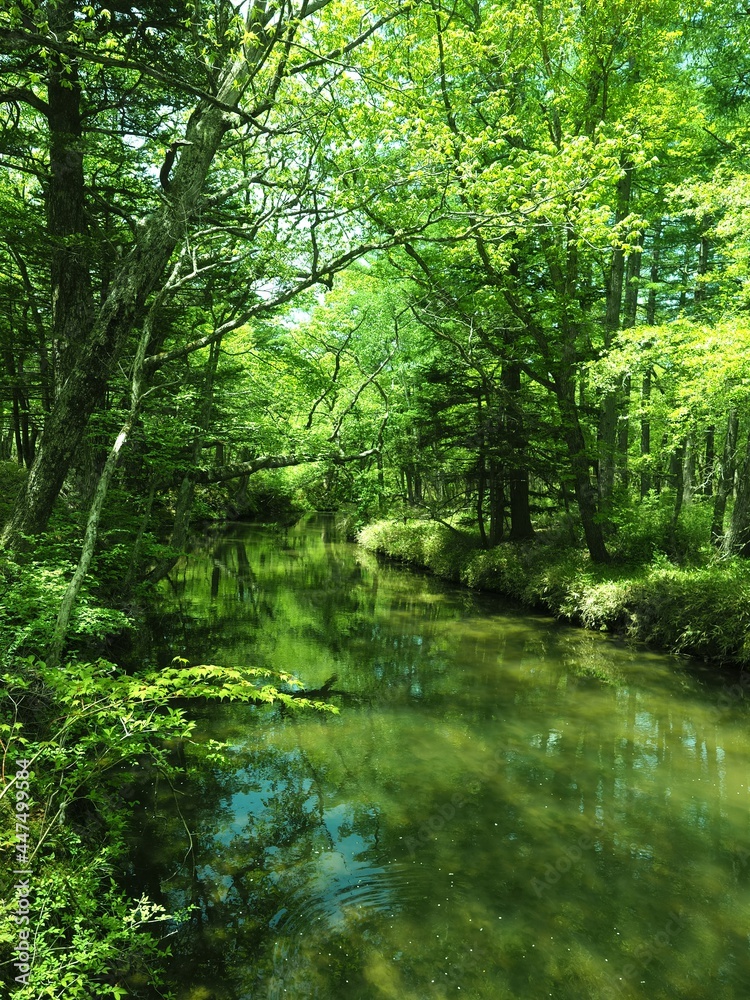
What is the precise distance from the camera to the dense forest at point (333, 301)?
4.50 meters

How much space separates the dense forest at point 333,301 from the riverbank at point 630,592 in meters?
0.07

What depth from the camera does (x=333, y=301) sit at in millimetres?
19656

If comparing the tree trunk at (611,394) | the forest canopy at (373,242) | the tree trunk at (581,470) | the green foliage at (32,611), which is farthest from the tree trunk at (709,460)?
the green foliage at (32,611)

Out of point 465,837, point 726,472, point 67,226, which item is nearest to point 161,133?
point 67,226

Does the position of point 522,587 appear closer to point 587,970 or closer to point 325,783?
point 325,783

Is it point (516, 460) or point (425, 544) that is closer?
point (516, 460)

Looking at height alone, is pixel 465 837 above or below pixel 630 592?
below

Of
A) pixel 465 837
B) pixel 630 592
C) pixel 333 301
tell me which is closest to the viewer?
pixel 465 837

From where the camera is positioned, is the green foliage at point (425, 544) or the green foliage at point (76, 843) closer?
the green foliage at point (76, 843)

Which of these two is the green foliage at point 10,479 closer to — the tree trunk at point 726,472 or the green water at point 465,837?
the green water at point 465,837

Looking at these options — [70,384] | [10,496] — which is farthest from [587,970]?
[10,496]

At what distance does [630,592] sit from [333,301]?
13547 mm

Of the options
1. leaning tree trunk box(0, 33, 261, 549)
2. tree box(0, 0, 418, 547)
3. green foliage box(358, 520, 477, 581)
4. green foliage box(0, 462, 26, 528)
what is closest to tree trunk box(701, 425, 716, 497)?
green foliage box(358, 520, 477, 581)

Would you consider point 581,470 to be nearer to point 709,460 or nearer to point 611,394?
point 611,394
